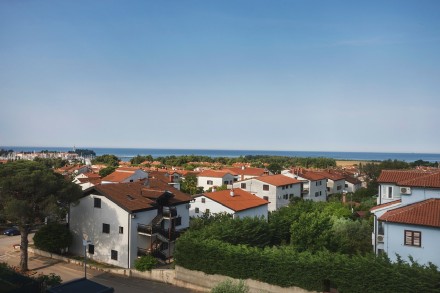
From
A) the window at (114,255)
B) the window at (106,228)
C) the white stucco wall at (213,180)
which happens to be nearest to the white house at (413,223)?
the window at (114,255)

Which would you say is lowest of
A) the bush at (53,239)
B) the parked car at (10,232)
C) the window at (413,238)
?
the parked car at (10,232)

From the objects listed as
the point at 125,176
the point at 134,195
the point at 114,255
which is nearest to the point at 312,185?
the point at 125,176

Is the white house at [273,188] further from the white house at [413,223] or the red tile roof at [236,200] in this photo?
the white house at [413,223]

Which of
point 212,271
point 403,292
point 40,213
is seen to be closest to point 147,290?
point 212,271

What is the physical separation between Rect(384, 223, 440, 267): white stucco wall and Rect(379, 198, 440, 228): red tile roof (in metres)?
0.42

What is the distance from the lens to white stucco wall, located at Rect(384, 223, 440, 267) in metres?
24.6

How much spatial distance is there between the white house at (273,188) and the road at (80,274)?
38.2 m

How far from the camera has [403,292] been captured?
67.1ft

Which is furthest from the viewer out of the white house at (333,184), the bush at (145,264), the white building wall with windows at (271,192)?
the white house at (333,184)

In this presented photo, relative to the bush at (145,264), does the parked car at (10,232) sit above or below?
below

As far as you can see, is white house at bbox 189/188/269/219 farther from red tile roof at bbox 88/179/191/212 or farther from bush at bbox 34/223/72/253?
bush at bbox 34/223/72/253

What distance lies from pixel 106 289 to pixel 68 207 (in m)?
19.2

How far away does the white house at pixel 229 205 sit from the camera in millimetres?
45156

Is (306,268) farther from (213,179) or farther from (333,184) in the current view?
(333,184)
